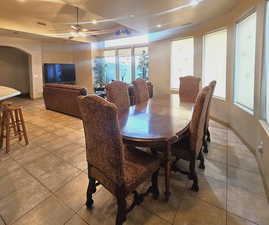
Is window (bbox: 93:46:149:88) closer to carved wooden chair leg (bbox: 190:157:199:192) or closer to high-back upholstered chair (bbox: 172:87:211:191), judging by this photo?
high-back upholstered chair (bbox: 172:87:211:191)

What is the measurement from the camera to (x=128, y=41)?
26.7 feet

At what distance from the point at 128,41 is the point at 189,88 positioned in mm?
5559

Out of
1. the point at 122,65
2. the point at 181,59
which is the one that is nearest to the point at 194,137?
the point at 181,59

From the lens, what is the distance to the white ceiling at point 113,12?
3309 mm

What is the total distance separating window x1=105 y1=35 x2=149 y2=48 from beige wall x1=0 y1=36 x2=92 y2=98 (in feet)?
3.55

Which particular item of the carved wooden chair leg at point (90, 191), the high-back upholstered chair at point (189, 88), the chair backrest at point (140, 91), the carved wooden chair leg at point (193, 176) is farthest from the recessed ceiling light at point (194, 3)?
the carved wooden chair leg at point (90, 191)

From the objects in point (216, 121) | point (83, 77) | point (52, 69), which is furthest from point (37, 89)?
point (216, 121)

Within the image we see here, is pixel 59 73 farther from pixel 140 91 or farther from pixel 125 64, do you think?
pixel 140 91

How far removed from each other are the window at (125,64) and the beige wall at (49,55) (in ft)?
5.56

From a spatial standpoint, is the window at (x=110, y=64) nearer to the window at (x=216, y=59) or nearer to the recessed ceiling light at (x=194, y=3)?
the window at (x=216, y=59)

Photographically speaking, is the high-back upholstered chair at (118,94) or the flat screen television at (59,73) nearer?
the high-back upholstered chair at (118,94)

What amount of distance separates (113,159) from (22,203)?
1.25 m

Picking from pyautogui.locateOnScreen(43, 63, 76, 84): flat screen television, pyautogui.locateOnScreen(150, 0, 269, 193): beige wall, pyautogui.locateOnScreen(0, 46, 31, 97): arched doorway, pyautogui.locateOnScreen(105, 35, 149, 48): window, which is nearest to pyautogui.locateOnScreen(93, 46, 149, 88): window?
pyautogui.locateOnScreen(105, 35, 149, 48): window

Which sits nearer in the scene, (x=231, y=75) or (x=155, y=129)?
(x=155, y=129)
